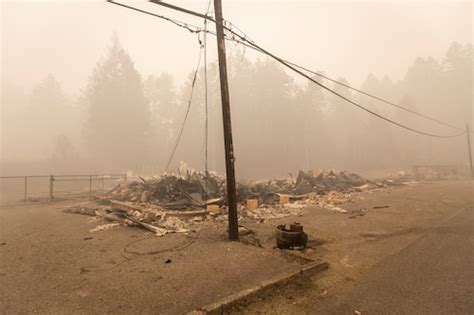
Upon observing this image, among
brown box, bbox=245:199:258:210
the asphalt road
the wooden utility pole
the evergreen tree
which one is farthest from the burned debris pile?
the evergreen tree

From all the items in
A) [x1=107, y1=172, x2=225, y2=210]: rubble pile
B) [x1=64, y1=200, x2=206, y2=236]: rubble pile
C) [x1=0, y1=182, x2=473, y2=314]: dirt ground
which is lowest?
[x1=0, y1=182, x2=473, y2=314]: dirt ground

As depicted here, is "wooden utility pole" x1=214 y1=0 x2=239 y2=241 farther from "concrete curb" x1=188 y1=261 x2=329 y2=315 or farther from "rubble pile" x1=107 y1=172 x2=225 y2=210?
"rubble pile" x1=107 y1=172 x2=225 y2=210

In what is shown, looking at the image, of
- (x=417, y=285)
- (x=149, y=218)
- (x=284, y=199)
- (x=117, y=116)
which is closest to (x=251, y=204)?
(x=284, y=199)

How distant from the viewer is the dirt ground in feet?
14.1

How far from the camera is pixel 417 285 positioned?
184 inches

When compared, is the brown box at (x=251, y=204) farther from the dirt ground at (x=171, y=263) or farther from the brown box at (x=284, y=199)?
the dirt ground at (x=171, y=263)

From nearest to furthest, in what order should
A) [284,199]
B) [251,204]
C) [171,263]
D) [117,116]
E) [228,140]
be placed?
[171,263]
[228,140]
[251,204]
[284,199]
[117,116]

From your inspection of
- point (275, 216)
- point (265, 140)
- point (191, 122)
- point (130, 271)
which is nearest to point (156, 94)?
point (191, 122)

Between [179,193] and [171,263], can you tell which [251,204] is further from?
[171,263]

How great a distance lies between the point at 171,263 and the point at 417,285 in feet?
15.7

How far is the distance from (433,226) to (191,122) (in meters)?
43.8

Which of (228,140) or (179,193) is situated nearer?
(228,140)

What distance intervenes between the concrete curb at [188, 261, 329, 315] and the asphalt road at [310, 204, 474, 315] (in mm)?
802

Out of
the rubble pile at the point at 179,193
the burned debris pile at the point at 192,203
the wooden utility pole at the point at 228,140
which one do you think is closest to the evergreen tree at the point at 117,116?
the burned debris pile at the point at 192,203
